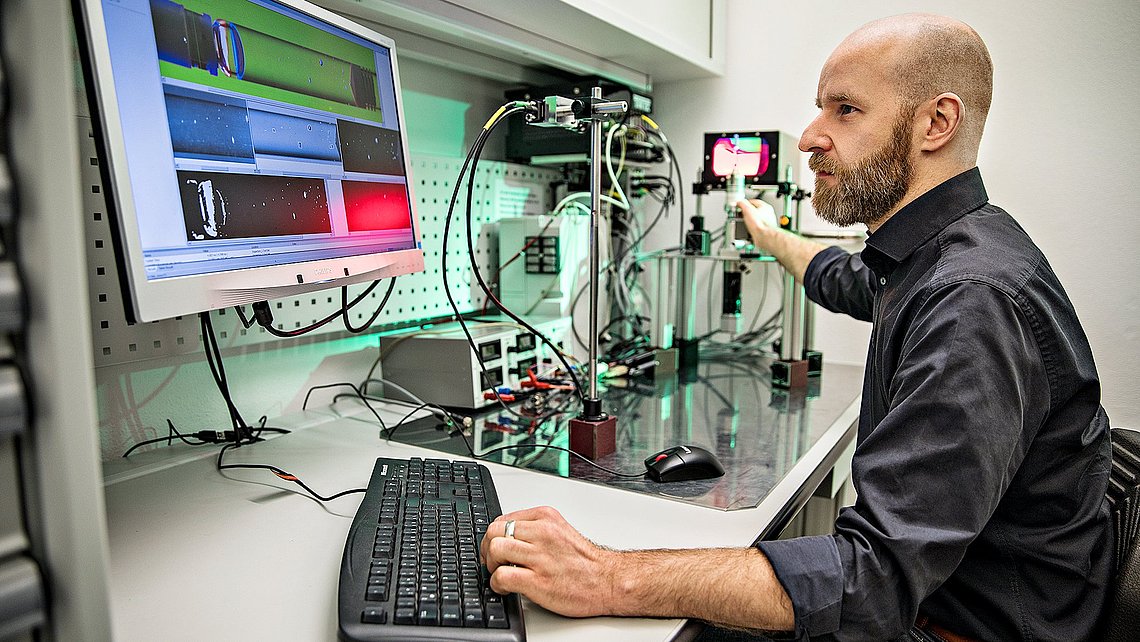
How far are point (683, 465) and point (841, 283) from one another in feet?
2.23

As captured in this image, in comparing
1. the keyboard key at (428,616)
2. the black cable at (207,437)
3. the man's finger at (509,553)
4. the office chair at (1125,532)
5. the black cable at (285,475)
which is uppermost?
the man's finger at (509,553)

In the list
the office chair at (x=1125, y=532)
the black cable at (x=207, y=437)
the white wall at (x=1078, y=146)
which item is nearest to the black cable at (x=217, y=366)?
the black cable at (x=207, y=437)

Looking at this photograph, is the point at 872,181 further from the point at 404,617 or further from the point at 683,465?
the point at 404,617

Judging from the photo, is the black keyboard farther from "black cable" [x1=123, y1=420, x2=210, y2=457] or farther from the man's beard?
the man's beard

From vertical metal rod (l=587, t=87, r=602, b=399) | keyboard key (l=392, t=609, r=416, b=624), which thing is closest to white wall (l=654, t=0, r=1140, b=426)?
vertical metal rod (l=587, t=87, r=602, b=399)

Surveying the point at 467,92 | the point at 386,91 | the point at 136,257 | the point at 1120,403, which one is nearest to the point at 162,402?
the point at 136,257

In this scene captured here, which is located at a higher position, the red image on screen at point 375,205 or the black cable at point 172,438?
the red image on screen at point 375,205

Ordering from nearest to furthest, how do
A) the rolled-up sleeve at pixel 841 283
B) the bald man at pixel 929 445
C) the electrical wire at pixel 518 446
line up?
1. the bald man at pixel 929 445
2. the electrical wire at pixel 518 446
3. the rolled-up sleeve at pixel 841 283

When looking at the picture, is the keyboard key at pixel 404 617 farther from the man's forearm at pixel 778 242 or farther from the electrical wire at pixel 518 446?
the man's forearm at pixel 778 242

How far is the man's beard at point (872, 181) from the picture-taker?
103cm

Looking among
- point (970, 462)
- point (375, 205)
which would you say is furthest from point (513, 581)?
point (375, 205)

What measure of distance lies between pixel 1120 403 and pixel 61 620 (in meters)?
2.21

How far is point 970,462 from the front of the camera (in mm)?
714

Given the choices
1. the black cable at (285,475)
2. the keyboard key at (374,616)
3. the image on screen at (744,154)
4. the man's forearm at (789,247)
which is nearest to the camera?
the keyboard key at (374,616)
